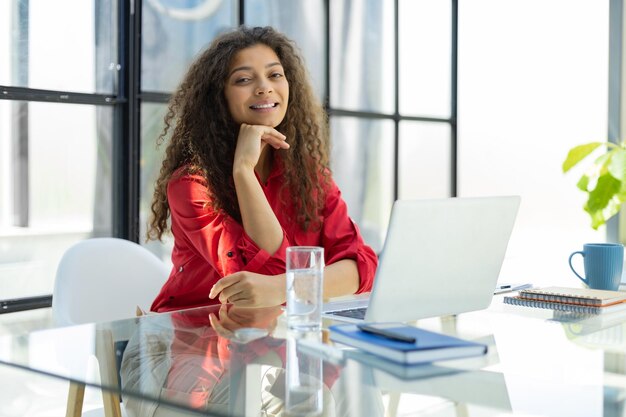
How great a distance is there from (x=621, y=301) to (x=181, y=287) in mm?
974

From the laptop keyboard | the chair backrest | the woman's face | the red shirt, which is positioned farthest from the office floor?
the laptop keyboard

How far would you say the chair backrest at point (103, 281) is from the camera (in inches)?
76.3

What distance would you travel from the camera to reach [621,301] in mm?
1687

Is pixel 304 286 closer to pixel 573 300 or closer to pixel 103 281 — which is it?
pixel 573 300

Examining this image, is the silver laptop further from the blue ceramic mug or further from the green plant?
the green plant

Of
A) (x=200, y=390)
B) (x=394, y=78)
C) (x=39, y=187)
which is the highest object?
(x=394, y=78)

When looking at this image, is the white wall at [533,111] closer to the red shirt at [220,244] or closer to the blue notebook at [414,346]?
the red shirt at [220,244]

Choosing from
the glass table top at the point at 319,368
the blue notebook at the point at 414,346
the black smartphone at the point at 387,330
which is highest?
the black smartphone at the point at 387,330

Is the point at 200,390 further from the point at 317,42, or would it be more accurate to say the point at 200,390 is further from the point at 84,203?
the point at 317,42

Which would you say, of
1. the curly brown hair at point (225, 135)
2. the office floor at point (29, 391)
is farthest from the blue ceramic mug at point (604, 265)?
the office floor at point (29, 391)

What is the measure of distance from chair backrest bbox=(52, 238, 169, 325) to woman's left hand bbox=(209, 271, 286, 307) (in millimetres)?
445

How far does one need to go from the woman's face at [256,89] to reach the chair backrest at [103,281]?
1.43 ft

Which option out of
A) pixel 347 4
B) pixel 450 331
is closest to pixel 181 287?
pixel 450 331

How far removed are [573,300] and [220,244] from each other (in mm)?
784
